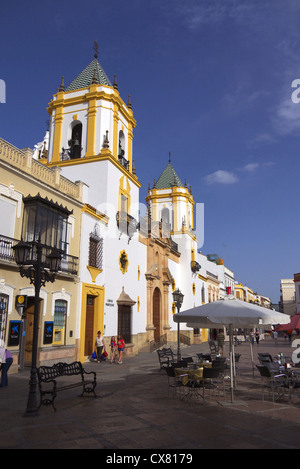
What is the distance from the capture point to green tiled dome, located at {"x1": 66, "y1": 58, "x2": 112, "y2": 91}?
2284cm

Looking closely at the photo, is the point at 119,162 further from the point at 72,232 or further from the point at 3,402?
the point at 3,402

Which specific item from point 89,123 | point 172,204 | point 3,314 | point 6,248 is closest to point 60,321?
point 3,314

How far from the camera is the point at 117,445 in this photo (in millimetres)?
5520

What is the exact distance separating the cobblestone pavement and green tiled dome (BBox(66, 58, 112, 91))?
730 inches

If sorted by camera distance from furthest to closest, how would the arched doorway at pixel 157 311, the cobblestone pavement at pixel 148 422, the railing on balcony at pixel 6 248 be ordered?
the arched doorway at pixel 157 311, the railing on balcony at pixel 6 248, the cobblestone pavement at pixel 148 422

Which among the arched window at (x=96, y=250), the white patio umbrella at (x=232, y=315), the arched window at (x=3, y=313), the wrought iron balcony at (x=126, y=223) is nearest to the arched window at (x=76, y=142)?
the wrought iron balcony at (x=126, y=223)

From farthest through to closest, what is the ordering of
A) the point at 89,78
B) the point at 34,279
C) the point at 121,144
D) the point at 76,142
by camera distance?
the point at 121,144 → the point at 89,78 → the point at 76,142 → the point at 34,279

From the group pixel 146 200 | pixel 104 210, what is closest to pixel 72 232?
pixel 104 210

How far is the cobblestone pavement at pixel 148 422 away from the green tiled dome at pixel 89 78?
18.5 meters

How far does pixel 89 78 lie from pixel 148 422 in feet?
70.4

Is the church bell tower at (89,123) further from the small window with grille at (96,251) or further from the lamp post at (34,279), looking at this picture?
the lamp post at (34,279)

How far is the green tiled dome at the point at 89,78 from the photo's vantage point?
22844 mm

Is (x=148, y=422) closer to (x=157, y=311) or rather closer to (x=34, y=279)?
(x=34, y=279)

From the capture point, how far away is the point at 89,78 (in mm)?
23125
